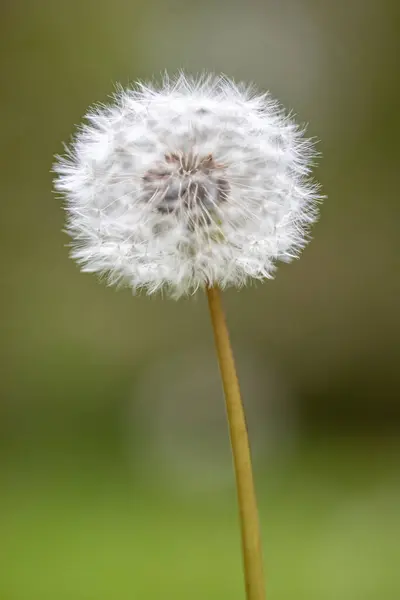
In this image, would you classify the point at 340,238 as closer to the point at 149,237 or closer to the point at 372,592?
the point at 372,592

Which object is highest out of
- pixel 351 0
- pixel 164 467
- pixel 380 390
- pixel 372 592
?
pixel 351 0

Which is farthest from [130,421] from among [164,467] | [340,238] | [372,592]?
[372,592]

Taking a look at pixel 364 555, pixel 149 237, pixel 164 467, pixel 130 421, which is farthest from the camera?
pixel 130 421

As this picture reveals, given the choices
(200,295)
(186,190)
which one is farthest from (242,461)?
(200,295)

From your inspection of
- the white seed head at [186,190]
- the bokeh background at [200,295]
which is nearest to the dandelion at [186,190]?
the white seed head at [186,190]

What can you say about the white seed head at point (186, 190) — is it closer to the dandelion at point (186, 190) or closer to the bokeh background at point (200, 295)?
the dandelion at point (186, 190)

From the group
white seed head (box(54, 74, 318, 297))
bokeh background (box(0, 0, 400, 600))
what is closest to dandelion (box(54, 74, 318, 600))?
white seed head (box(54, 74, 318, 297))
